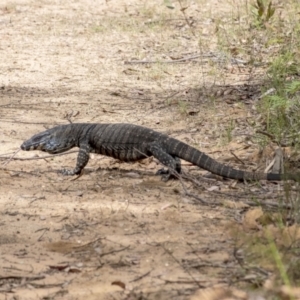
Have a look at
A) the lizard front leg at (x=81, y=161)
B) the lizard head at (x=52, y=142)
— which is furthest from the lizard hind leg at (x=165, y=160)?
the lizard head at (x=52, y=142)

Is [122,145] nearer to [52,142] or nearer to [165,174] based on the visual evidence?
[165,174]

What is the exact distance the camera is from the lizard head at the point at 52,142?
21.4ft

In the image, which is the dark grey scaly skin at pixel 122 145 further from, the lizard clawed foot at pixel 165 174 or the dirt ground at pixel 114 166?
the dirt ground at pixel 114 166

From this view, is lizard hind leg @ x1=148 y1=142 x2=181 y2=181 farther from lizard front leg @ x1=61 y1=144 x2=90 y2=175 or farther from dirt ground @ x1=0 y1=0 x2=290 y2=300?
lizard front leg @ x1=61 y1=144 x2=90 y2=175

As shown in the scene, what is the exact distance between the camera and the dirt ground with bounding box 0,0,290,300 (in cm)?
423

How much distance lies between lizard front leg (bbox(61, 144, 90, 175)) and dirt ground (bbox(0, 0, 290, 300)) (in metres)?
0.10

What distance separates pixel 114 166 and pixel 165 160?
0.73m

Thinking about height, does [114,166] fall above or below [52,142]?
below

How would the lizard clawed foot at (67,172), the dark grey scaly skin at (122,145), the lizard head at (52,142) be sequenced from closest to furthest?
the dark grey scaly skin at (122,145)
the lizard clawed foot at (67,172)
the lizard head at (52,142)

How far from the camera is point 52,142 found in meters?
6.55

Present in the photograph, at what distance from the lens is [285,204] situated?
4656 mm

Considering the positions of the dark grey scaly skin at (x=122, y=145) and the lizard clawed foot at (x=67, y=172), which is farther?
the lizard clawed foot at (x=67, y=172)

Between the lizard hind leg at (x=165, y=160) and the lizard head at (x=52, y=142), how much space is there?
2.73 ft

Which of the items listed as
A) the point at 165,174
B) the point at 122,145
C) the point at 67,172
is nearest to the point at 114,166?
the point at 122,145
